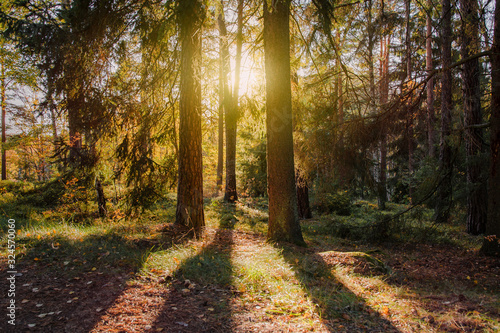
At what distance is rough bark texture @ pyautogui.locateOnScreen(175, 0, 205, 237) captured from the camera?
6328mm

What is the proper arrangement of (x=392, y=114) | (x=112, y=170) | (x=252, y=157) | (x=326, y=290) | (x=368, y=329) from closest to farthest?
(x=368, y=329)
(x=326, y=290)
(x=392, y=114)
(x=112, y=170)
(x=252, y=157)

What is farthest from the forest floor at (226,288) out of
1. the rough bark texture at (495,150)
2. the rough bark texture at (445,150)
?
the rough bark texture at (445,150)

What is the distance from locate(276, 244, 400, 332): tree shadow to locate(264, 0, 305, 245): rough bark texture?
119 cm

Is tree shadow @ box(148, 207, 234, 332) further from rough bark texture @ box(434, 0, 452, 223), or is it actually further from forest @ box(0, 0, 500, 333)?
rough bark texture @ box(434, 0, 452, 223)

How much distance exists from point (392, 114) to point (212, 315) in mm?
6045

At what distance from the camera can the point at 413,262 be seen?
6336mm

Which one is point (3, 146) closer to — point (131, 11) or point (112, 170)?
point (112, 170)

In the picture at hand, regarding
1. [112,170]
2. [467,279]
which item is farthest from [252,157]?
[467,279]

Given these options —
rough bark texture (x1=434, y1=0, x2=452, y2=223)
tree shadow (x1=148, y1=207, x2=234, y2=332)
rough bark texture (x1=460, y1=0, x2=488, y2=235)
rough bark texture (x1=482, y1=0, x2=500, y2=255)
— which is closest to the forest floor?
tree shadow (x1=148, y1=207, x2=234, y2=332)

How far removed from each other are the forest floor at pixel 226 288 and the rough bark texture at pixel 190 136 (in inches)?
24.6

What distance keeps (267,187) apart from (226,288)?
11.0ft

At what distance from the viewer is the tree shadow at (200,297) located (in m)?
2.95

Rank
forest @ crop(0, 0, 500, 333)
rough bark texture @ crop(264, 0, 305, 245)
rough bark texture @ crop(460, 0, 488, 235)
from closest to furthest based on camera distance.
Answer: forest @ crop(0, 0, 500, 333) → rough bark texture @ crop(264, 0, 305, 245) → rough bark texture @ crop(460, 0, 488, 235)

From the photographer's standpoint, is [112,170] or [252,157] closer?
[112,170]
